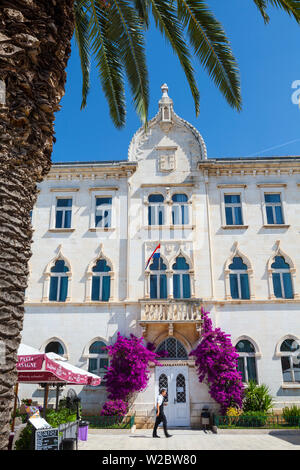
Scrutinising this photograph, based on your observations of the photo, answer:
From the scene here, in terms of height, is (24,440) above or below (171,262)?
below

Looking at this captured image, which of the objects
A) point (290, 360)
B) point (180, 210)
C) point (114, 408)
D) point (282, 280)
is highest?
point (180, 210)

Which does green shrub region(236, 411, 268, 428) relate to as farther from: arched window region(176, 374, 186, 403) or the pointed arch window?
the pointed arch window

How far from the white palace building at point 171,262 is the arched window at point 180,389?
5 cm

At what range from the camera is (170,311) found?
19859 millimetres

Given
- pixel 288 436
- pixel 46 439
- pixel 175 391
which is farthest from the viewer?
pixel 175 391

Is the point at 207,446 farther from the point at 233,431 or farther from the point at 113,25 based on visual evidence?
the point at 113,25

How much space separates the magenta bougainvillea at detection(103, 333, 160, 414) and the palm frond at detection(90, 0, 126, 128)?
38.3 feet

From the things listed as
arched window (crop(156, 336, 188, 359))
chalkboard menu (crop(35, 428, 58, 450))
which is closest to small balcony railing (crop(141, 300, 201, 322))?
arched window (crop(156, 336, 188, 359))

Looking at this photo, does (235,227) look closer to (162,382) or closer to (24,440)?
(162,382)

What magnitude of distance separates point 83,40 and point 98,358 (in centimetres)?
1528

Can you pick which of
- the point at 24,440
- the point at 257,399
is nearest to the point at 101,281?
the point at 257,399

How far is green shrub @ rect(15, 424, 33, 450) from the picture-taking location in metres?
8.98

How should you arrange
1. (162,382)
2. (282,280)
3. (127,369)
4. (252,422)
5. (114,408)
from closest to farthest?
(252,422)
(114,408)
(127,369)
(162,382)
(282,280)

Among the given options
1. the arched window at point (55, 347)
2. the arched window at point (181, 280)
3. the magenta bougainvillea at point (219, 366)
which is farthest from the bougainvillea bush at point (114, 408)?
the arched window at point (181, 280)
